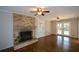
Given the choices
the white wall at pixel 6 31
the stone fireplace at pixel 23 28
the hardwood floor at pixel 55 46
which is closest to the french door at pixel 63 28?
the hardwood floor at pixel 55 46

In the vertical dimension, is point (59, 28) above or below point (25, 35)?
above

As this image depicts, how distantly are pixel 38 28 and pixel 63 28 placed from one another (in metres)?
0.54

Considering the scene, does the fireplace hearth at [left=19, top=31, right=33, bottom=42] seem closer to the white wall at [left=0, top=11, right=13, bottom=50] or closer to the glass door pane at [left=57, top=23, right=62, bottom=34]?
the white wall at [left=0, top=11, right=13, bottom=50]

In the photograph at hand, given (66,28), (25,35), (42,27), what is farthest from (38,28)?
(66,28)

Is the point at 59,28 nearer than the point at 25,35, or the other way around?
the point at 25,35

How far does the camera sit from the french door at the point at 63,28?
6.46 feet

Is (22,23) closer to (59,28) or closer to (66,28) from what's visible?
(59,28)

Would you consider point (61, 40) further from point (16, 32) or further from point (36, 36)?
point (16, 32)

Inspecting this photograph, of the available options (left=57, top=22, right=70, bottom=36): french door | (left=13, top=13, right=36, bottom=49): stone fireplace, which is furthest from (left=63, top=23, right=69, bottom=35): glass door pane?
(left=13, top=13, right=36, bottom=49): stone fireplace

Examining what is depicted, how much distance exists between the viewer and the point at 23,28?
75.2 inches

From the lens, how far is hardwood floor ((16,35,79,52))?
184 centimetres

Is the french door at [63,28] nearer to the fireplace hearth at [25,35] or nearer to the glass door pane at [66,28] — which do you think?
the glass door pane at [66,28]

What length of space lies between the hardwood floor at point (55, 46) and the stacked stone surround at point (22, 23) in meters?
0.27

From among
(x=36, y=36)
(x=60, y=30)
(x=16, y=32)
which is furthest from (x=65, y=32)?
(x=16, y=32)
